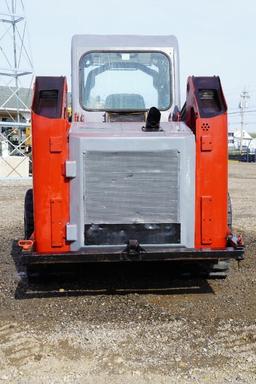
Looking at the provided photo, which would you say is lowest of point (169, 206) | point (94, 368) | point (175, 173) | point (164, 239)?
point (94, 368)

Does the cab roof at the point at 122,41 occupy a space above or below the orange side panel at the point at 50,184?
above

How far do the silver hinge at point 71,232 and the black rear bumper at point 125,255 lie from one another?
0.20 meters

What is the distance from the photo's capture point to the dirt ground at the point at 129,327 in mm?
3910

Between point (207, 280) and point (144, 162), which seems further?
point (207, 280)

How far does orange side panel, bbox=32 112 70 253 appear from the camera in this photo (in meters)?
5.36

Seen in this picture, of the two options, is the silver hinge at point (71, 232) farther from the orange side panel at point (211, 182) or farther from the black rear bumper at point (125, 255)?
the orange side panel at point (211, 182)

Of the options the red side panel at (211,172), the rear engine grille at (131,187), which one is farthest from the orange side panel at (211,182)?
the rear engine grille at (131,187)

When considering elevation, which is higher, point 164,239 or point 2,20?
point 2,20

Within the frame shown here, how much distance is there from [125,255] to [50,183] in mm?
1052

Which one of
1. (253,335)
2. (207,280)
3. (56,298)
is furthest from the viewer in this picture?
(207,280)

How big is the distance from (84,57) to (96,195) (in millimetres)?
2098

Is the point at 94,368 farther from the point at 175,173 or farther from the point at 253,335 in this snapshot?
the point at 175,173

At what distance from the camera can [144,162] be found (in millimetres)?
5379

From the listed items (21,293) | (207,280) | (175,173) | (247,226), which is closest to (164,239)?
(175,173)
